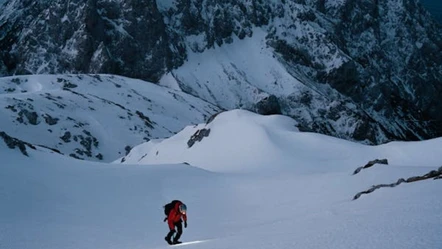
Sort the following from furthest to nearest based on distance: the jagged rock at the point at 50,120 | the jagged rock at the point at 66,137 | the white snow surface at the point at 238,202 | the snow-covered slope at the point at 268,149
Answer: the jagged rock at the point at 50,120, the jagged rock at the point at 66,137, the snow-covered slope at the point at 268,149, the white snow surface at the point at 238,202

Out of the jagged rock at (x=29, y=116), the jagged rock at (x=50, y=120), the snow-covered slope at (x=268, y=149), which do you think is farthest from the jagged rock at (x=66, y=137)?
the snow-covered slope at (x=268, y=149)

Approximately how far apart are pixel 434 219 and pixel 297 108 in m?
183

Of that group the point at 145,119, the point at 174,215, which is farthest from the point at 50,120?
the point at 174,215

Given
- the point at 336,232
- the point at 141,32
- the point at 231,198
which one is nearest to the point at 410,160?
the point at 231,198

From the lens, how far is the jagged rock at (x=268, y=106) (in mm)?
180625

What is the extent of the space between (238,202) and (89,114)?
70.6m

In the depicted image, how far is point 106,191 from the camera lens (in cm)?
2628

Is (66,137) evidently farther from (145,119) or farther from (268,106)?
(268,106)

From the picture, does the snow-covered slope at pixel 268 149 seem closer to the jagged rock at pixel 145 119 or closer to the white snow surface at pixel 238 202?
the white snow surface at pixel 238 202

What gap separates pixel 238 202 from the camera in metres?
26.7

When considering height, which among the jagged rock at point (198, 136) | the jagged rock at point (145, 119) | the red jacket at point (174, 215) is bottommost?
the red jacket at point (174, 215)

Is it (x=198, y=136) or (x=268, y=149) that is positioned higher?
(x=198, y=136)

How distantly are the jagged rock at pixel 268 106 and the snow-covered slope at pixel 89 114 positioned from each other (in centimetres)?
5455

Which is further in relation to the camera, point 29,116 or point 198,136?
point 29,116
